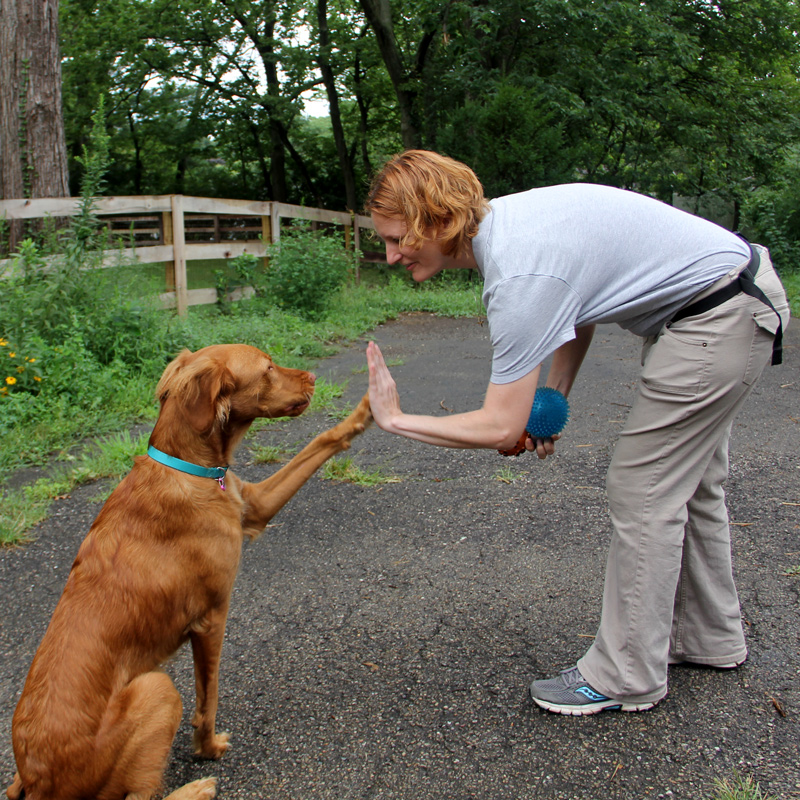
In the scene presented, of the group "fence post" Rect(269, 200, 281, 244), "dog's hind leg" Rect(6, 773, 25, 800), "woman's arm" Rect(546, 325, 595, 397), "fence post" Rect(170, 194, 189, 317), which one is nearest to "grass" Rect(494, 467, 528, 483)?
"woman's arm" Rect(546, 325, 595, 397)

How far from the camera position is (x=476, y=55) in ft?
51.6

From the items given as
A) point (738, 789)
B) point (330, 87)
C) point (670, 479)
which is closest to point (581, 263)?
point (670, 479)

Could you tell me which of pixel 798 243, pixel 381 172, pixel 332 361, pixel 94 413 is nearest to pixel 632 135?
pixel 798 243

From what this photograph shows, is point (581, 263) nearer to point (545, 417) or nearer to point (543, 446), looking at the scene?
point (545, 417)

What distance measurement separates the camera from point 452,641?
9.64 feet

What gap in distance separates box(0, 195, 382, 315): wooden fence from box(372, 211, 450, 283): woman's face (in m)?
5.03

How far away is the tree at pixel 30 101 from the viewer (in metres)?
7.62

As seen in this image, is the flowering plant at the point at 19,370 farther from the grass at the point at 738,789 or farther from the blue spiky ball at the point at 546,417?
the grass at the point at 738,789

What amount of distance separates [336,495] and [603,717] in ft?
7.44

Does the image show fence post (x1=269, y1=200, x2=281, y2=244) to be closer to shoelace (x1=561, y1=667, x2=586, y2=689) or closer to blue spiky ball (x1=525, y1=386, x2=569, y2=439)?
blue spiky ball (x1=525, y1=386, x2=569, y2=439)

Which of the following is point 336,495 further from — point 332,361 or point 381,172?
point 332,361

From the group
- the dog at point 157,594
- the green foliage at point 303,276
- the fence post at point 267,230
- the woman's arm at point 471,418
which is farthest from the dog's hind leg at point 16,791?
the fence post at point 267,230

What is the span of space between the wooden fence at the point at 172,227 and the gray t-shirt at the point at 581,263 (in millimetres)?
5491

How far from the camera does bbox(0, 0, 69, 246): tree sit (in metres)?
7.62
